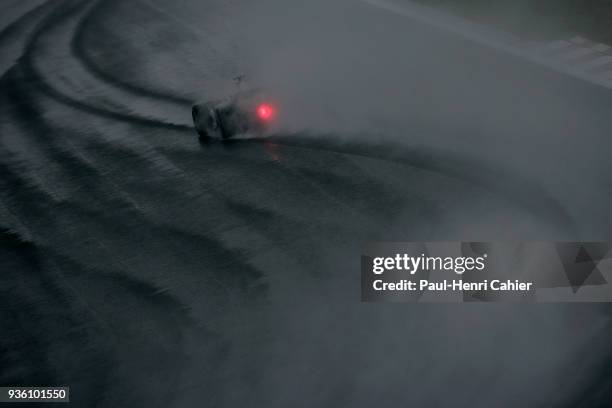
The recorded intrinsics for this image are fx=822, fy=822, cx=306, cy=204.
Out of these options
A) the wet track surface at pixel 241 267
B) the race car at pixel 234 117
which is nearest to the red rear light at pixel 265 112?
the race car at pixel 234 117

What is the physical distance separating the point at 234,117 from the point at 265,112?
2.93 feet

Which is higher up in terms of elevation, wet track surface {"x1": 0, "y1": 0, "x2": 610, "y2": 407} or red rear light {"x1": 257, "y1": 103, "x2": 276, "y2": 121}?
red rear light {"x1": 257, "y1": 103, "x2": 276, "y2": 121}

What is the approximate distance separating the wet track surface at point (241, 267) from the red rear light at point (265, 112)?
0.85 m

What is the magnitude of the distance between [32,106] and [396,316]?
51.0 ft

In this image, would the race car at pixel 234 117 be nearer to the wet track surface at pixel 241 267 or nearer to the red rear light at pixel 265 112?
the red rear light at pixel 265 112

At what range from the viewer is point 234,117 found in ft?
71.3

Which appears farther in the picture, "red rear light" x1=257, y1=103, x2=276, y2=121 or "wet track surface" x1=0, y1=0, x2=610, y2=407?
"red rear light" x1=257, y1=103, x2=276, y2=121

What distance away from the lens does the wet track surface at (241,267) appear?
44.4 ft

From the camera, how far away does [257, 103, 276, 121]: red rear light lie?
21.9 m

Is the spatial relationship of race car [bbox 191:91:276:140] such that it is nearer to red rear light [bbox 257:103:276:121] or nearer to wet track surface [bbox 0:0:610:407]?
red rear light [bbox 257:103:276:121]

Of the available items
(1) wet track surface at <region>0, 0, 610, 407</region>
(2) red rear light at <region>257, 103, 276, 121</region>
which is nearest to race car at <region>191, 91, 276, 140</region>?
(2) red rear light at <region>257, 103, 276, 121</region>

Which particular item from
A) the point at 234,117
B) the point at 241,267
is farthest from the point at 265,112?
the point at 241,267

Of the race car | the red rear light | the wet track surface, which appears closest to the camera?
the wet track surface

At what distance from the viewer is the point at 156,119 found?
23.5 meters
